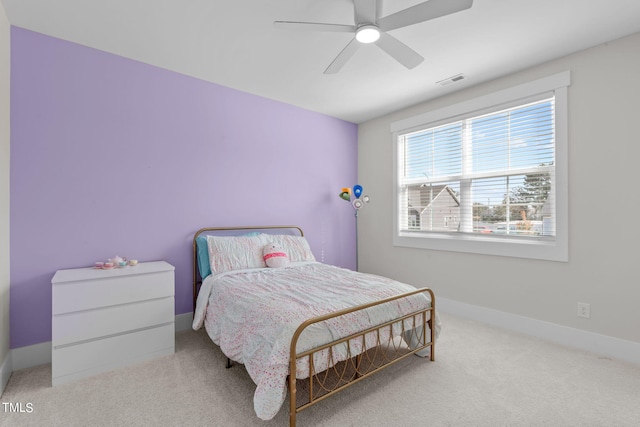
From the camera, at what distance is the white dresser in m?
2.12

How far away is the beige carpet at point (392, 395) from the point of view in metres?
1.73

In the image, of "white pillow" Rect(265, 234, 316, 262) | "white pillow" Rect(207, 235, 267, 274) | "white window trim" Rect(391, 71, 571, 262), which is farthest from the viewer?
"white pillow" Rect(265, 234, 316, 262)

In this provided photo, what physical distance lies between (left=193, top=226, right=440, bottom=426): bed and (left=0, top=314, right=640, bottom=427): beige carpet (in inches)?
6.2

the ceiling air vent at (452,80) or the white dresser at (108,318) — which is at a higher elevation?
the ceiling air vent at (452,80)

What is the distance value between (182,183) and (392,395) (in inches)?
105

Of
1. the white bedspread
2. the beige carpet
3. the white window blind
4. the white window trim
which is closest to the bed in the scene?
the white bedspread

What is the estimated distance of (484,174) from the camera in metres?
3.34

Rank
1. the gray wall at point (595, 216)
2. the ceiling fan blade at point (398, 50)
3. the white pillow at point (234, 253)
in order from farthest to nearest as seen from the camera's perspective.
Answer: the white pillow at point (234, 253) → the gray wall at point (595, 216) → the ceiling fan blade at point (398, 50)

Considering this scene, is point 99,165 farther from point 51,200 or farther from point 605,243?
point 605,243

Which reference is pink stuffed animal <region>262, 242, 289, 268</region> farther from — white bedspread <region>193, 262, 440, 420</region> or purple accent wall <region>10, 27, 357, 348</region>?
purple accent wall <region>10, 27, 357, 348</region>

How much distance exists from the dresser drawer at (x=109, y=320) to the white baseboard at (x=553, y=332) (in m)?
3.06

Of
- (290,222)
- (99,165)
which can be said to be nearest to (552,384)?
(290,222)

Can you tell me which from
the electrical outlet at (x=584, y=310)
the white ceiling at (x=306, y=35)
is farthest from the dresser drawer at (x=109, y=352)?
the electrical outlet at (x=584, y=310)

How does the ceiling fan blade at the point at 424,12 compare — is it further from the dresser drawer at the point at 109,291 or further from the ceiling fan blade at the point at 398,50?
the dresser drawer at the point at 109,291
